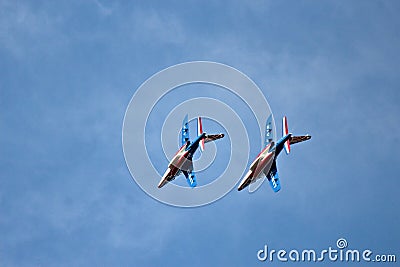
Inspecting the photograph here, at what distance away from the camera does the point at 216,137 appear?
3841 inches

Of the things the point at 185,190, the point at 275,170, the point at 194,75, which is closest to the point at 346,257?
the point at 275,170

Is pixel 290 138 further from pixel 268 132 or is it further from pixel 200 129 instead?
pixel 200 129

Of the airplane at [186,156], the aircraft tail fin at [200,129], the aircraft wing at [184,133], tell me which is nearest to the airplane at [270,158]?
the airplane at [186,156]

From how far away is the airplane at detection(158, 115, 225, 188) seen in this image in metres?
96.6

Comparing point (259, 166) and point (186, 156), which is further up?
point (259, 166)

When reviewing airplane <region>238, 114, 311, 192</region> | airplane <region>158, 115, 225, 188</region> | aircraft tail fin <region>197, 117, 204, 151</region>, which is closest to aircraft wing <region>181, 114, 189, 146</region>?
airplane <region>158, 115, 225, 188</region>

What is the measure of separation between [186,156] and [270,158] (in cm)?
1033

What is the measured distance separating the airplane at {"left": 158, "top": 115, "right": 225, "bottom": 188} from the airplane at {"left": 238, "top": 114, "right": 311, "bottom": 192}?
5719 mm

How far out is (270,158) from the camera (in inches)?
3875

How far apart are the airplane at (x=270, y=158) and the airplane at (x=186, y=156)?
5.72 meters

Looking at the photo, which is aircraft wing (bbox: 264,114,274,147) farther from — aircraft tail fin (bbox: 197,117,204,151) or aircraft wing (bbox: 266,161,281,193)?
aircraft tail fin (bbox: 197,117,204,151)

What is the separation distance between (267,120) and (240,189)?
33.4 ft

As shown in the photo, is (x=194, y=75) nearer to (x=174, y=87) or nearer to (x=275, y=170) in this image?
(x=174, y=87)

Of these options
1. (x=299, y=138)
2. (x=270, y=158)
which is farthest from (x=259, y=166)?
(x=299, y=138)
